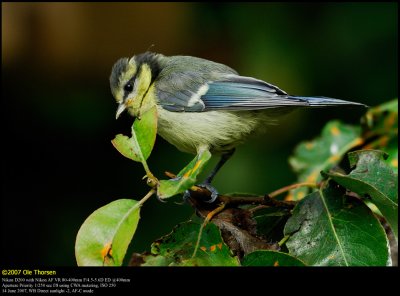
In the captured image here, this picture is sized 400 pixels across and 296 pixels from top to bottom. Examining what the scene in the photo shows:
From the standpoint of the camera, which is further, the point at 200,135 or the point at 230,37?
the point at 230,37

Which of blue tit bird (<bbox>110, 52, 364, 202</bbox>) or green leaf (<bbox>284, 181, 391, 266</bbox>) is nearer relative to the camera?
green leaf (<bbox>284, 181, 391, 266</bbox>)

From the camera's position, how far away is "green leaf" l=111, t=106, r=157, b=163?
5.82 feet

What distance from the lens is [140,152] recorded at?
5.86ft

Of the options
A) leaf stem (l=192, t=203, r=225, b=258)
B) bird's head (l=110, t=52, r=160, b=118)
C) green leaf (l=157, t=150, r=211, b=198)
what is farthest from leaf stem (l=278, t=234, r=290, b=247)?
bird's head (l=110, t=52, r=160, b=118)

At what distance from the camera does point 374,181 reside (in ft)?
6.34

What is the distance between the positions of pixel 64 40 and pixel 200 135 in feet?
6.73

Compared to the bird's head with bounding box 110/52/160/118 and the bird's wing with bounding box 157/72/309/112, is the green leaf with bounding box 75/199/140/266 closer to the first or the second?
the bird's wing with bounding box 157/72/309/112

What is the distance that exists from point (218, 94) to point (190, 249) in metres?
1.11

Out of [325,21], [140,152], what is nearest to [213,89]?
[140,152]

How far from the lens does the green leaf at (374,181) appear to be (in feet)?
6.03

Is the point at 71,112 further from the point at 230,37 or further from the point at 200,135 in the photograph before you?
the point at 200,135

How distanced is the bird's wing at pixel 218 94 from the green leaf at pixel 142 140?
2.66ft

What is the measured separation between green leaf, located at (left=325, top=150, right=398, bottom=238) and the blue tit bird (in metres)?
0.51

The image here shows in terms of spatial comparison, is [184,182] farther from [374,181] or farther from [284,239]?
[374,181]
